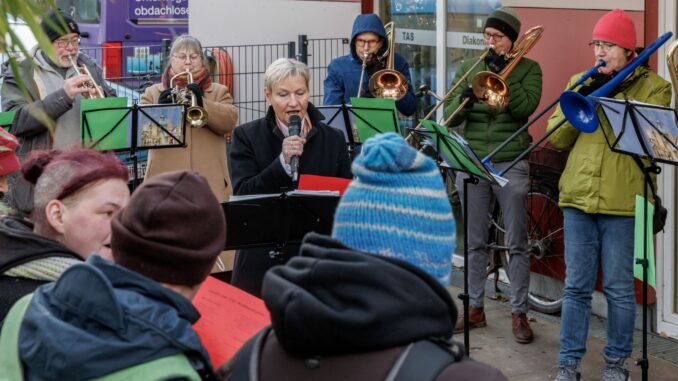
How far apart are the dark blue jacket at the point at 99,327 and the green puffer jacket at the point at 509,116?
4632 mm

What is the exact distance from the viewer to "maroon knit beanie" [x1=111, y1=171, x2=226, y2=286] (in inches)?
88.3

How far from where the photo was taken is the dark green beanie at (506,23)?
664 cm

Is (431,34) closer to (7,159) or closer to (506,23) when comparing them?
(506,23)

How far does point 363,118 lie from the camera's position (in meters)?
6.13

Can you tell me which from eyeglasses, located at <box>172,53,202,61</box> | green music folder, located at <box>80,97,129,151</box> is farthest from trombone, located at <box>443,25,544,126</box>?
green music folder, located at <box>80,97,129,151</box>

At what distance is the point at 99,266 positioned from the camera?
218cm

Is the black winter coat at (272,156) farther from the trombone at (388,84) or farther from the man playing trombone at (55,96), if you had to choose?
the trombone at (388,84)

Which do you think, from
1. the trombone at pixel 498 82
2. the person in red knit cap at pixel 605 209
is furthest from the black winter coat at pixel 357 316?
the trombone at pixel 498 82

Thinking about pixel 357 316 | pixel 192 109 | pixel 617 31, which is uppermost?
pixel 617 31

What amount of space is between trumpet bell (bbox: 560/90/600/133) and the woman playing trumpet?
218 cm

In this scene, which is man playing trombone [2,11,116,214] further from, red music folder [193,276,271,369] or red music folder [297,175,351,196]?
red music folder [193,276,271,369]

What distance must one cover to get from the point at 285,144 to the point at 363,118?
55.9 inches

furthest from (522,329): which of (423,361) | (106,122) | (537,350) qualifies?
(423,361)

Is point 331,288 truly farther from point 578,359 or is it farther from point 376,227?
point 578,359
